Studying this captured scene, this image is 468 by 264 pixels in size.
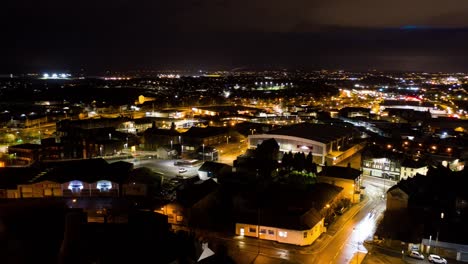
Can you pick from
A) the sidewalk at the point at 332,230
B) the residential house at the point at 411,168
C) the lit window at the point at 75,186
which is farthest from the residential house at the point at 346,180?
the lit window at the point at 75,186

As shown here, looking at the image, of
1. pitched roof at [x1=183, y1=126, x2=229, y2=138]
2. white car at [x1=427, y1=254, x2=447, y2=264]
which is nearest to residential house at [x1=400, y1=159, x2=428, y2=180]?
white car at [x1=427, y1=254, x2=447, y2=264]

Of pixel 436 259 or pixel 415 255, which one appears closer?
A: pixel 436 259

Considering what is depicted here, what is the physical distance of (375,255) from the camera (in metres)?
8.01

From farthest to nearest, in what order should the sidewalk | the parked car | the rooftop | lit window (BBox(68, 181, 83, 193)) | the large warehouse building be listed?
1. the rooftop
2. the large warehouse building
3. lit window (BBox(68, 181, 83, 193))
4. the sidewalk
5. the parked car

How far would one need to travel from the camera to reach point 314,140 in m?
15.9

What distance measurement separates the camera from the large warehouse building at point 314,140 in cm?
1578

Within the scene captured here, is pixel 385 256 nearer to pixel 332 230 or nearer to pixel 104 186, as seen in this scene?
pixel 332 230

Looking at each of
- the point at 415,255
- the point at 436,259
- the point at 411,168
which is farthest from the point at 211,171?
the point at 436,259

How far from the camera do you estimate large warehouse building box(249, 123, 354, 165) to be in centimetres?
1578

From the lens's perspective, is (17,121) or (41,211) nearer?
(41,211)

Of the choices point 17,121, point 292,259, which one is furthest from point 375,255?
point 17,121

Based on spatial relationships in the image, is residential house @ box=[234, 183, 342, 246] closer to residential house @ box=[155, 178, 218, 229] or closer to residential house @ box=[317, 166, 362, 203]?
residential house @ box=[155, 178, 218, 229]

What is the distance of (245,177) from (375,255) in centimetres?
497

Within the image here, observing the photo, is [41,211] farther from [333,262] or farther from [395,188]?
[395,188]
